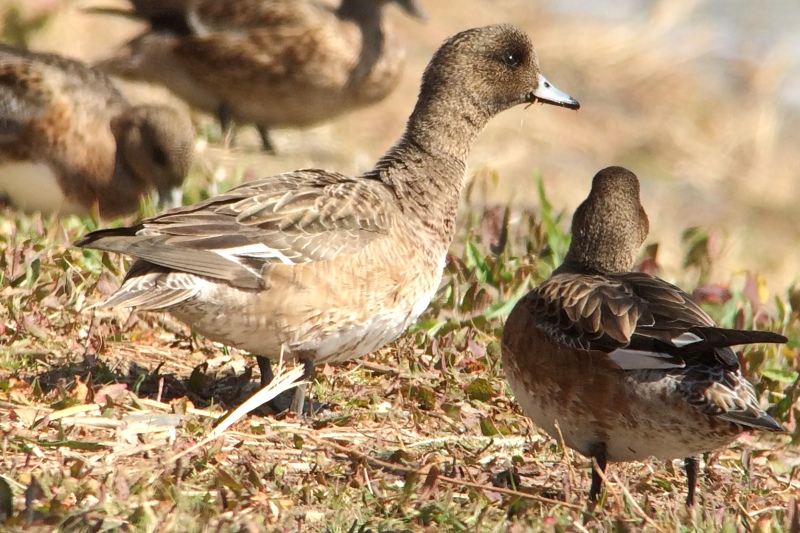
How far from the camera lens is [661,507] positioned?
3.96m

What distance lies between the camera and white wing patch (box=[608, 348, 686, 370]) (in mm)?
3711

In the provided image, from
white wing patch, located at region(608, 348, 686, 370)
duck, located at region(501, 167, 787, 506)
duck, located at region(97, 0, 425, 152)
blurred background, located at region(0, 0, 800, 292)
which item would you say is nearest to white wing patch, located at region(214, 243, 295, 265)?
duck, located at region(501, 167, 787, 506)

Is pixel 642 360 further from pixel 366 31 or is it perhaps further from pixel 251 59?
pixel 366 31

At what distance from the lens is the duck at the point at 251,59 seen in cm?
895

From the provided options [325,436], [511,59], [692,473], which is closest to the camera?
[692,473]

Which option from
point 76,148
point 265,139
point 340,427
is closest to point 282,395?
point 340,427

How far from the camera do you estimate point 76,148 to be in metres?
7.05

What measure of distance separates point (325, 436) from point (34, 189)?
3.34 m

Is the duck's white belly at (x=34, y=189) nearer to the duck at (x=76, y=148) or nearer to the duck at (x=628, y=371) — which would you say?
the duck at (x=76, y=148)

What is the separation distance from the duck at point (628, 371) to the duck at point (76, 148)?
317cm

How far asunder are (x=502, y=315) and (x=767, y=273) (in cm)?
484

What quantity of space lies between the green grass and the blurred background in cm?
150

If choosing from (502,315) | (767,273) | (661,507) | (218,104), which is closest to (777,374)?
(502,315)

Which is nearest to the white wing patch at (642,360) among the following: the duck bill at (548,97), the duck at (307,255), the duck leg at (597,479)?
the duck leg at (597,479)
